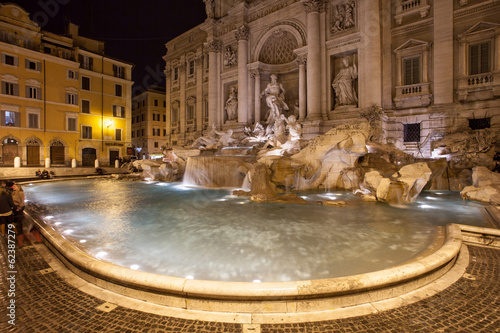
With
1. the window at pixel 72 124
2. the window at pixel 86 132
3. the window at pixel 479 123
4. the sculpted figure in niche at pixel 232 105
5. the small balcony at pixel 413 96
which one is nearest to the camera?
the window at pixel 479 123

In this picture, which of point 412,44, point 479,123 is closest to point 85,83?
point 412,44

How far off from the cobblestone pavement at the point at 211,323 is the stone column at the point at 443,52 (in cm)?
1269

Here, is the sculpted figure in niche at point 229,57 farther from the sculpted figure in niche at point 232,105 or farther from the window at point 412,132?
the window at point 412,132

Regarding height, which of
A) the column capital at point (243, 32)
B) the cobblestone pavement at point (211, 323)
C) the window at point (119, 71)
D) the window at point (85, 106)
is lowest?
the cobblestone pavement at point (211, 323)

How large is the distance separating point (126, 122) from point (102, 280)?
98.0ft

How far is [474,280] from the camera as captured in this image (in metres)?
2.85

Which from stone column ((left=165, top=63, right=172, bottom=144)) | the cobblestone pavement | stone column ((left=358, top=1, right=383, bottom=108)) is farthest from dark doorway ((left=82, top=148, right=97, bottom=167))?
the cobblestone pavement

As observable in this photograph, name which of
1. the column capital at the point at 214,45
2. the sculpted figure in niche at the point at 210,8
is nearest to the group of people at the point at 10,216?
the column capital at the point at 214,45

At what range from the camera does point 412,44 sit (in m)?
13.2

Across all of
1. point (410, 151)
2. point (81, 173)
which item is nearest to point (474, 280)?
point (410, 151)

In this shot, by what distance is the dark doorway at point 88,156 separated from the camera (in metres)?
25.5

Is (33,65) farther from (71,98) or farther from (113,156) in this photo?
(113,156)

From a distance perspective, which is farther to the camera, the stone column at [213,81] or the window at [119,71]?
the window at [119,71]

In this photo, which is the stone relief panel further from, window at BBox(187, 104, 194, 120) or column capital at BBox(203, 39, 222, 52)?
window at BBox(187, 104, 194, 120)
